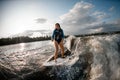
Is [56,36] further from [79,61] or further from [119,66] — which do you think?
[119,66]

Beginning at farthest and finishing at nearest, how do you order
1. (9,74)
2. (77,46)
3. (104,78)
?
(77,46), (9,74), (104,78)

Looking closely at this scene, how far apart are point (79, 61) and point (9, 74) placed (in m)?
3.35

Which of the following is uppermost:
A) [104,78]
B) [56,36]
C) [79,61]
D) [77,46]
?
[56,36]

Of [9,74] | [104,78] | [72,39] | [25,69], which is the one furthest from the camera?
[72,39]

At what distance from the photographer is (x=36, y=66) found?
7.30 metres

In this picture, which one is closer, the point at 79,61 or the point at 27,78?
the point at 27,78

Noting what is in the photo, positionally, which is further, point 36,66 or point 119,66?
point 36,66

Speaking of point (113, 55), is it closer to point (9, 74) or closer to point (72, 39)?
point (72, 39)

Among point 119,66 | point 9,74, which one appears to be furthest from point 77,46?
point 9,74

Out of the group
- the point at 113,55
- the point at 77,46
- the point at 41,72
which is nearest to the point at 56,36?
the point at 77,46

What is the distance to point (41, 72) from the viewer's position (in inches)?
261

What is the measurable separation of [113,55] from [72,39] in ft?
9.94

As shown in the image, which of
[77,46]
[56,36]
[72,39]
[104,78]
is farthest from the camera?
[72,39]

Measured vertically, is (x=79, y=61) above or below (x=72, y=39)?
below
